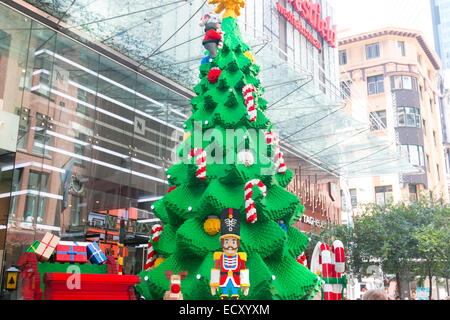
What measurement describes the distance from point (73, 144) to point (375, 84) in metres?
36.0

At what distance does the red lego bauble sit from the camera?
9383 mm

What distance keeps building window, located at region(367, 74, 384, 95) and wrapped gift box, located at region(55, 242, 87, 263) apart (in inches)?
1580

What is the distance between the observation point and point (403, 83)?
139 feet

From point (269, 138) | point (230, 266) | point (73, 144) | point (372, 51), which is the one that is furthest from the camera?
point (372, 51)

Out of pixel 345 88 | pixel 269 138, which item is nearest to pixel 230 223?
pixel 269 138

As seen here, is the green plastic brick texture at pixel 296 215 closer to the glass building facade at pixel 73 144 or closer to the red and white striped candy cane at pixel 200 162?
the red and white striped candy cane at pixel 200 162

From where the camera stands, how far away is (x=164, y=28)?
52.7 feet

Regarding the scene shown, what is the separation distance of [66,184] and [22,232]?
2081 millimetres

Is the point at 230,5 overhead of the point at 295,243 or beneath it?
overhead

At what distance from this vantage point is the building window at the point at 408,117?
40.9 meters

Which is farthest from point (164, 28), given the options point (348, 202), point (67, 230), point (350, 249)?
point (348, 202)

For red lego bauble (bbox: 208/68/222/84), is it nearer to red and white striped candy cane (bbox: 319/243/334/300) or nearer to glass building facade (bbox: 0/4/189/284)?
red and white striped candy cane (bbox: 319/243/334/300)

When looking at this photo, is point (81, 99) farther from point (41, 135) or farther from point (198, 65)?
point (198, 65)
